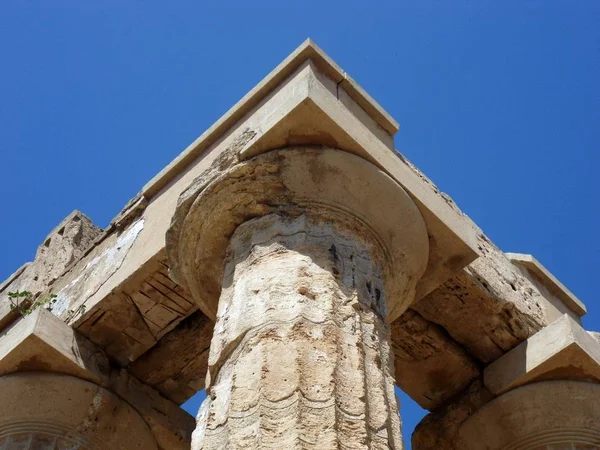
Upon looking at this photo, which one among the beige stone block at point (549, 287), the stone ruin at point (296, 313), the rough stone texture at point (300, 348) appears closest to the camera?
the rough stone texture at point (300, 348)

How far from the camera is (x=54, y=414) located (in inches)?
286

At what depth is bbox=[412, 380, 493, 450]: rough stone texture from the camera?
765 centimetres

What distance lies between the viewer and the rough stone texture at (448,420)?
25.1 ft

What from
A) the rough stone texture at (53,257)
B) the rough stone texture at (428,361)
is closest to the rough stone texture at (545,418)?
the rough stone texture at (428,361)

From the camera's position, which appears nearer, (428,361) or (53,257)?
(428,361)

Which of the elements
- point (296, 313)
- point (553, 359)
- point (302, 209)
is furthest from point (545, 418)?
point (296, 313)

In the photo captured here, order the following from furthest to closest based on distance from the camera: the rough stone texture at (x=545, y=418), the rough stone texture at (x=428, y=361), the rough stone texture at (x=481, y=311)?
the rough stone texture at (x=428, y=361) → the rough stone texture at (x=481, y=311) → the rough stone texture at (x=545, y=418)

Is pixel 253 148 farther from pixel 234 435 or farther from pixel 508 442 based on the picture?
pixel 508 442

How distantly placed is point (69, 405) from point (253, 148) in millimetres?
2404

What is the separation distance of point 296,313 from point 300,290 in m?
0.21

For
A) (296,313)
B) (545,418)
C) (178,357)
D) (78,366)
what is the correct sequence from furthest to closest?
1. (178,357)
2. (78,366)
3. (545,418)
4. (296,313)

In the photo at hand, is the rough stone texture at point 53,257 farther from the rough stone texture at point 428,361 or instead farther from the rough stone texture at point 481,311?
the rough stone texture at point 481,311

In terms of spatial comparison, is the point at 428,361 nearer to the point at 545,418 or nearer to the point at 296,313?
the point at 545,418

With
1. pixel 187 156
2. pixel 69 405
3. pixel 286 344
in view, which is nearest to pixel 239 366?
pixel 286 344
